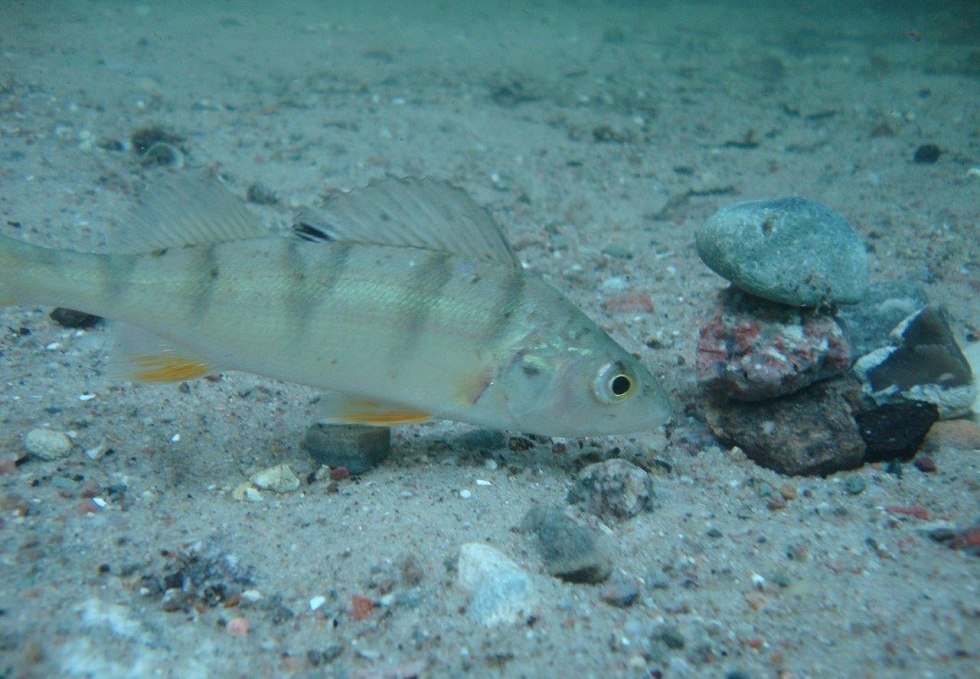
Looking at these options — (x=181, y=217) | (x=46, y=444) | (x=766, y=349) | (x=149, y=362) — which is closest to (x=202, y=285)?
(x=181, y=217)

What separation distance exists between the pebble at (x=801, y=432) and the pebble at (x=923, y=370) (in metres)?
0.32

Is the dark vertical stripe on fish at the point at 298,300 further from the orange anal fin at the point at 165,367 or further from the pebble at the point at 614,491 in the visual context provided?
the pebble at the point at 614,491

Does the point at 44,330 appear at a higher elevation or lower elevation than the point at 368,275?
lower

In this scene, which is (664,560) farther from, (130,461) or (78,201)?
(78,201)

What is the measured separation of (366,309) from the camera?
338 cm

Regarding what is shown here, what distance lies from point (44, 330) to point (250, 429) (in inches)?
83.3

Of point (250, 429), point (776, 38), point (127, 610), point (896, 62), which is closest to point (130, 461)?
point (250, 429)

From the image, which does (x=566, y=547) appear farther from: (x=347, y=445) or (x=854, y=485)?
(x=854, y=485)

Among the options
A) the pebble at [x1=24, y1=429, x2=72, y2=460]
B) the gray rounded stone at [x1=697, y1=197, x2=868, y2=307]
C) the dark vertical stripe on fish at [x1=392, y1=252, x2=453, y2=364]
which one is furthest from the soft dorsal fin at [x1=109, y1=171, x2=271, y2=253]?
the gray rounded stone at [x1=697, y1=197, x2=868, y2=307]

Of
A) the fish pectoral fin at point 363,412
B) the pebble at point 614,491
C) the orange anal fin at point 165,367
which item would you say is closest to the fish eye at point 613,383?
the pebble at point 614,491

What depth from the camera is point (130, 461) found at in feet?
12.4

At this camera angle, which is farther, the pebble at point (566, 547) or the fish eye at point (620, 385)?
the fish eye at point (620, 385)

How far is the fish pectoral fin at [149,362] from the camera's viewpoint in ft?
11.7

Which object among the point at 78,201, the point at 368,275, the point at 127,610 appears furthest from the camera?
the point at 78,201
